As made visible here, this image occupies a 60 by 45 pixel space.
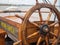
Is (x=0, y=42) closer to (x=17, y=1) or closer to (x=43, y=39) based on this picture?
(x=43, y=39)

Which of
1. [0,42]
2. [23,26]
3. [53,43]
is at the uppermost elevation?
[23,26]

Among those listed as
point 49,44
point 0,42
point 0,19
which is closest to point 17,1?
point 0,19

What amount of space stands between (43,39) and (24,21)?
12.3 inches

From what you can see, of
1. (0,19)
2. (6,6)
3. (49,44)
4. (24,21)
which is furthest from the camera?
(6,6)

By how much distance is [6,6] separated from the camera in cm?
322

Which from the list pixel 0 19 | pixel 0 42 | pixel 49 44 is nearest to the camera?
pixel 49 44

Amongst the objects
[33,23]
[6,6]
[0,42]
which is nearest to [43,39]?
[33,23]

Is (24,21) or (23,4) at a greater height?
(24,21)

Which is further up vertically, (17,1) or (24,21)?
(24,21)

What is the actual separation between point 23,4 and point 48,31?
1877 mm

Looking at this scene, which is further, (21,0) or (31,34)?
(21,0)

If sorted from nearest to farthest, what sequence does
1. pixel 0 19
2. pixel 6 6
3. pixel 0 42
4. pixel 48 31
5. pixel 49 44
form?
pixel 48 31 → pixel 49 44 → pixel 0 42 → pixel 0 19 → pixel 6 6

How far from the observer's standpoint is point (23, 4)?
11.0 feet

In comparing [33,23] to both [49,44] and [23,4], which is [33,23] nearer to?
[49,44]
